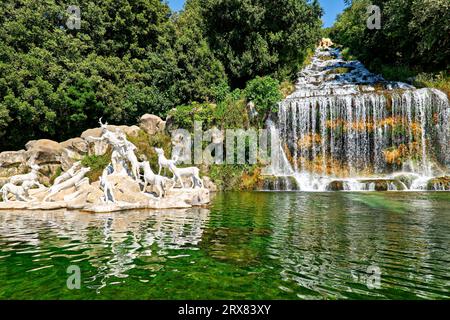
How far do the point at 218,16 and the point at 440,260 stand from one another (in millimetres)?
34223

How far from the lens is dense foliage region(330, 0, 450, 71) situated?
25922mm

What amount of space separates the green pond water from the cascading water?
46.7 ft

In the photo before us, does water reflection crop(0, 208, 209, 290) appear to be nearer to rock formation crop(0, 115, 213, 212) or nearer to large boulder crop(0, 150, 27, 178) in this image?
rock formation crop(0, 115, 213, 212)

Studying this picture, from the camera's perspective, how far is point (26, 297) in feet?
15.1

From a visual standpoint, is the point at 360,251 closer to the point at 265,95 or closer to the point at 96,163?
the point at 96,163

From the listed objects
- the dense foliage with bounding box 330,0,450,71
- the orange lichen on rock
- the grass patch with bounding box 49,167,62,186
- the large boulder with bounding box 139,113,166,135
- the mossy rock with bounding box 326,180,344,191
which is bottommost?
the mossy rock with bounding box 326,180,344,191

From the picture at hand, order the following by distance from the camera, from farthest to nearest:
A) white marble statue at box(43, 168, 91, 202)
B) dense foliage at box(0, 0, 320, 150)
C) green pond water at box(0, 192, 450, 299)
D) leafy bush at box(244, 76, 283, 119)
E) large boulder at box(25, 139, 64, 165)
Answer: dense foliage at box(0, 0, 320, 150)
leafy bush at box(244, 76, 283, 119)
large boulder at box(25, 139, 64, 165)
white marble statue at box(43, 168, 91, 202)
green pond water at box(0, 192, 450, 299)

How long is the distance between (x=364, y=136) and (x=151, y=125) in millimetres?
17871

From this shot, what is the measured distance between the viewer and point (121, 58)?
3806cm

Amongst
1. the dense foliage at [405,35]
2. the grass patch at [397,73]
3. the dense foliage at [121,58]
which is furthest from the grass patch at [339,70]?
the dense foliage at [121,58]

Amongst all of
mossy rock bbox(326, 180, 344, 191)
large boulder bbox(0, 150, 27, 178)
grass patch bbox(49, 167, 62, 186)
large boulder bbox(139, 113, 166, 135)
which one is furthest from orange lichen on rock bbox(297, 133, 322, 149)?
large boulder bbox(0, 150, 27, 178)

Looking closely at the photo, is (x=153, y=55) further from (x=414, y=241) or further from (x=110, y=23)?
(x=414, y=241)

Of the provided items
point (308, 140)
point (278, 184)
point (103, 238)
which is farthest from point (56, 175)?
point (308, 140)

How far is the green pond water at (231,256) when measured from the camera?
4.76m
